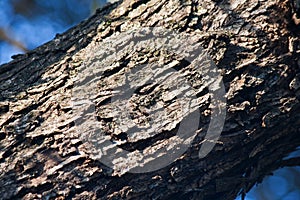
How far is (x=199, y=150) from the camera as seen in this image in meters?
0.95

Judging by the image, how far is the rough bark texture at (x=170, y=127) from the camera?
35.4 inches

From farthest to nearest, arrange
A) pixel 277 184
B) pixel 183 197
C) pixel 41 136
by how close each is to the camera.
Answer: pixel 277 184, pixel 183 197, pixel 41 136

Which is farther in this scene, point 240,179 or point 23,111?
point 240,179

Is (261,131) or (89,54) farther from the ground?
(89,54)

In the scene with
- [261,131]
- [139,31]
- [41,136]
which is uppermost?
[139,31]

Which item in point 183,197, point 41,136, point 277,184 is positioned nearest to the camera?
point 41,136

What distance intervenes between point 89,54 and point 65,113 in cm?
14

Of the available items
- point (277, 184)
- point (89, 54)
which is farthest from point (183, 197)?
point (277, 184)

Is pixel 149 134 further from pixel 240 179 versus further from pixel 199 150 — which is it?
pixel 240 179

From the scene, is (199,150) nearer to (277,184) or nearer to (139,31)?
→ (139,31)

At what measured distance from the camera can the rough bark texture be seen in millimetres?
899

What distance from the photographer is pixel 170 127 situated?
92 cm

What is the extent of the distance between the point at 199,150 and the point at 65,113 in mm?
285

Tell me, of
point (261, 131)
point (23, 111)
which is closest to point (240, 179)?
point (261, 131)
